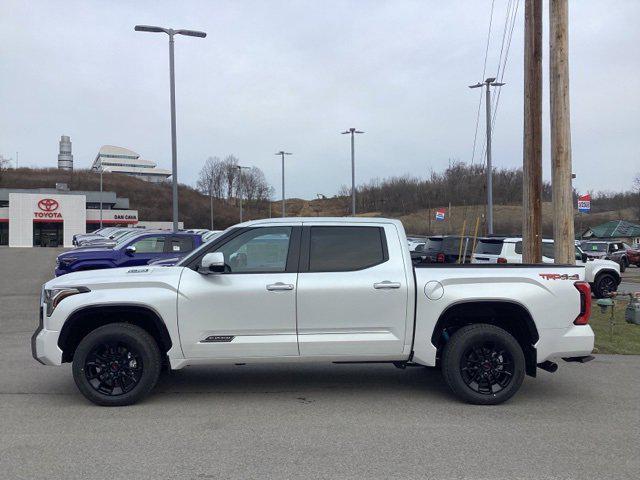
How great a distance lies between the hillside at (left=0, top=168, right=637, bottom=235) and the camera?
79.3m

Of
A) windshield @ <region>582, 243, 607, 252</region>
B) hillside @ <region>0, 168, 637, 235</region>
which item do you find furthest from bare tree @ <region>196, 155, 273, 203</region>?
windshield @ <region>582, 243, 607, 252</region>

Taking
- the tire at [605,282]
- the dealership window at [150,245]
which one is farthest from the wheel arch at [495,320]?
the tire at [605,282]

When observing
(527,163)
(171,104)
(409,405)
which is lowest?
(409,405)

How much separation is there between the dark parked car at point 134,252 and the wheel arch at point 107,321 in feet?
27.2

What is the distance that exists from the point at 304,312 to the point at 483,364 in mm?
1901

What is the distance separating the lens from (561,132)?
9.88 m

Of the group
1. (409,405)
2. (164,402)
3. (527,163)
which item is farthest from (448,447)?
(527,163)

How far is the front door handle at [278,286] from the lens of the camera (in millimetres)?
6000

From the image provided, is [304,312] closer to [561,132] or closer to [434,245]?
[561,132]

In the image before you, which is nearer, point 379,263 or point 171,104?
point 379,263

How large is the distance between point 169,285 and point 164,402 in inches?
48.1

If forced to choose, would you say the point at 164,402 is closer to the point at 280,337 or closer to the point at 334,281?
the point at 280,337

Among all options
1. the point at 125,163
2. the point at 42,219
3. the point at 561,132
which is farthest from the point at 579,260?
the point at 125,163

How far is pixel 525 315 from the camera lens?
6262mm
